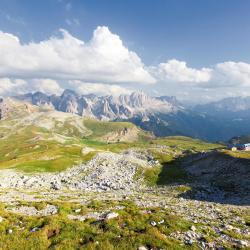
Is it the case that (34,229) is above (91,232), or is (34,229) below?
below

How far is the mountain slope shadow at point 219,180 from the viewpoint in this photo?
5143 centimetres

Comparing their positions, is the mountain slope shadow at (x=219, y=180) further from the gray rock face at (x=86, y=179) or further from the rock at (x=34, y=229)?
the rock at (x=34, y=229)

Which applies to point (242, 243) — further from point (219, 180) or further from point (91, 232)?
point (219, 180)

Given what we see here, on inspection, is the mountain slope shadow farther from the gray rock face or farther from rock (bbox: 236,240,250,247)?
rock (bbox: 236,240,250,247)

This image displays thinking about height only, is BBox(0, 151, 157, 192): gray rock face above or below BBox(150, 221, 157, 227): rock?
below

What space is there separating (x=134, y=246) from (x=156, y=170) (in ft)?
223

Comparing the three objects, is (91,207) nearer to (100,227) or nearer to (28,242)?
(100,227)

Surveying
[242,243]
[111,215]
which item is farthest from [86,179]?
[242,243]

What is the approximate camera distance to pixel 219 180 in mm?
68375


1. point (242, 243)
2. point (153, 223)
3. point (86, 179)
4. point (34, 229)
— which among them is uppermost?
point (242, 243)

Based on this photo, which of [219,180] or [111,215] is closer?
[111,215]

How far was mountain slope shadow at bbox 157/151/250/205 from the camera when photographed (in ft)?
→ 169

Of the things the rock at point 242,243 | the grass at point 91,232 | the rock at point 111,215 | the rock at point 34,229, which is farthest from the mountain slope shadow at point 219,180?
the rock at point 34,229

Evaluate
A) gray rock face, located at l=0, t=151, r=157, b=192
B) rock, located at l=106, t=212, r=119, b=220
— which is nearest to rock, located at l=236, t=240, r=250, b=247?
rock, located at l=106, t=212, r=119, b=220
